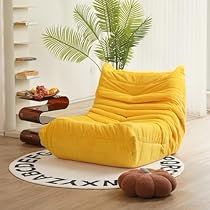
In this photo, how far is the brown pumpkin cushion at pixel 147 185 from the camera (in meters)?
3.90

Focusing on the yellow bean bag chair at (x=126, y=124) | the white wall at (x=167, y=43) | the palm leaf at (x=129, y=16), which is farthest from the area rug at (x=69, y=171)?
the white wall at (x=167, y=43)

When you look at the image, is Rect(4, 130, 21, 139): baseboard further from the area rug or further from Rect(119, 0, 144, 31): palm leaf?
Rect(119, 0, 144, 31): palm leaf

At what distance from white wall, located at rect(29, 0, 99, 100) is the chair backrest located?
79.5 inches

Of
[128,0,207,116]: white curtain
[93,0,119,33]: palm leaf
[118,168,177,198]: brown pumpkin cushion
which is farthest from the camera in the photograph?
[128,0,207,116]: white curtain

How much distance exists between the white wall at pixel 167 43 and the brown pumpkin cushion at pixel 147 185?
299 centimetres

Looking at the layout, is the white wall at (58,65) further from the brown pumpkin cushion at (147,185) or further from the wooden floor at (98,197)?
the brown pumpkin cushion at (147,185)

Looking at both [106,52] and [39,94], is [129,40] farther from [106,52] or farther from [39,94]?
[39,94]

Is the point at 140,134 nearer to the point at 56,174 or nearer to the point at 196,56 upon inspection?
the point at 56,174

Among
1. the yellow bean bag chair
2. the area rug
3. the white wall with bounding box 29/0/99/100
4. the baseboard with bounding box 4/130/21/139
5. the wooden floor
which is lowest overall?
the wooden floor

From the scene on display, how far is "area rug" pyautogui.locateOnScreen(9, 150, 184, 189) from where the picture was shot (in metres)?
4.28

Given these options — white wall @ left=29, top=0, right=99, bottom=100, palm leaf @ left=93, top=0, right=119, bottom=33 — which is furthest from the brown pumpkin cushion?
white wall @ left=29, top=0, right=99, bottom=100

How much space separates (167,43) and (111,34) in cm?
87

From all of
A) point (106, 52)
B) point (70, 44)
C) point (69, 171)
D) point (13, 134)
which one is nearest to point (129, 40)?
point (106, 52)

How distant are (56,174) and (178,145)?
1.18 metres
